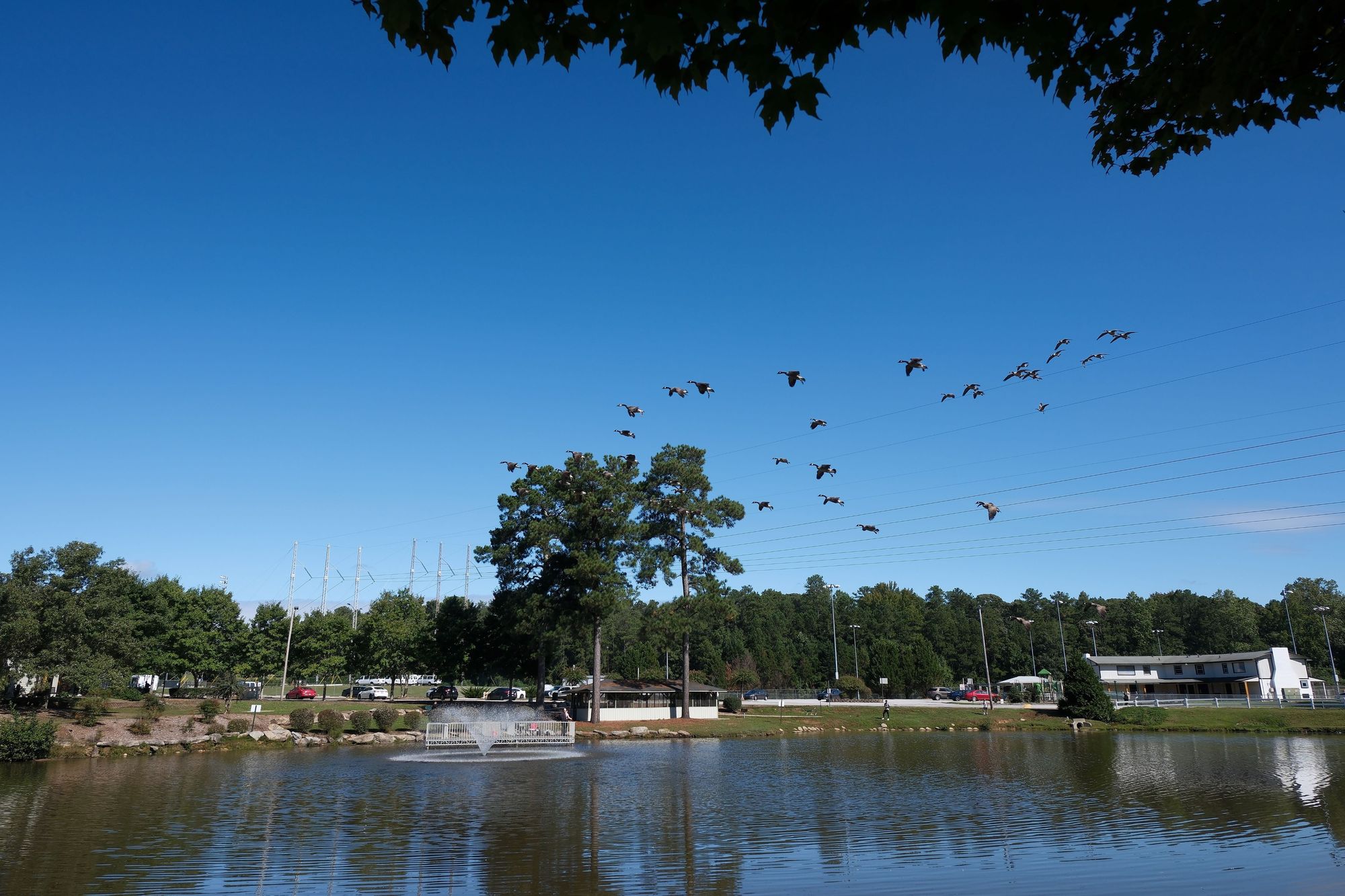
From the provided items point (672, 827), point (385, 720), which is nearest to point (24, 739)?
point (385, 720)

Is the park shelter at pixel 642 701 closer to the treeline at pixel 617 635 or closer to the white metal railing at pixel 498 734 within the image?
the treeline at pixel 617 635

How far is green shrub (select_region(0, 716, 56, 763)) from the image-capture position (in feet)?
120

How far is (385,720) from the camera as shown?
53.7m

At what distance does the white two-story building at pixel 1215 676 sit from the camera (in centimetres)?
9481

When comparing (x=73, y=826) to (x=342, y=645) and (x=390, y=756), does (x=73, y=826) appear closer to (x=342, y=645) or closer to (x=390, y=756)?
(x=390, y=756)

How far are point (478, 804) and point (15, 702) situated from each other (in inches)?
1650

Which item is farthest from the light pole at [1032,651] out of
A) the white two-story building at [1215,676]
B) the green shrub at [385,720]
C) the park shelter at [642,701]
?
the green shrub at [385,720]

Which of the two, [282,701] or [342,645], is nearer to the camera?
[282,701]

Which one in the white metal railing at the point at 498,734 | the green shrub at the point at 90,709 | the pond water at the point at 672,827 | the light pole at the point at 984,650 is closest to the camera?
the pond water at the point at 672,827

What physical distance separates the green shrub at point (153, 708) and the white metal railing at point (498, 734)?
15.1 metres

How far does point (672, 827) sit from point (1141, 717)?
201 ft

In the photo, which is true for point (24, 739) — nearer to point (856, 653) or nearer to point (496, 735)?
point (496, 735)

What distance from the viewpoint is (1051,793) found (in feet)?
86.3

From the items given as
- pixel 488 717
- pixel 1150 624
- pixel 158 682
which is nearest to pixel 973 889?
pixel 488 717
